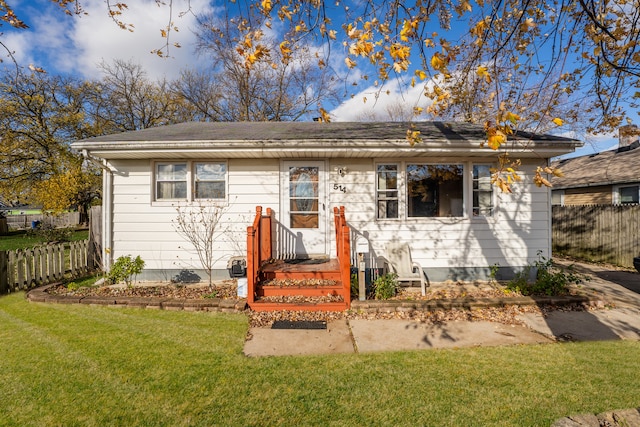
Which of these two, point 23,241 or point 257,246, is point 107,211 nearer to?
point 257,246

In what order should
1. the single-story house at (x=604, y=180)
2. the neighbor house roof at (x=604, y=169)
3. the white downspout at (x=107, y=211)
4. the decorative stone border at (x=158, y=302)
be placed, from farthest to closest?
the neighbor house roof at (x=604, y=169), the single-story house at (x=604, y=180), the white downspout at (x=107, y=211), the decorative stone border at (x=158, y=302)

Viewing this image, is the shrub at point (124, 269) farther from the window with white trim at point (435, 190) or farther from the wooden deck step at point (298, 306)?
the window with white trim at point (435, 190)

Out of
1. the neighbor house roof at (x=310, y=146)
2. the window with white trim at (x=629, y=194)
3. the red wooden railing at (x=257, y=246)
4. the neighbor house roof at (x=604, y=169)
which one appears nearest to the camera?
the red wooden railing at (x=257, y=246)

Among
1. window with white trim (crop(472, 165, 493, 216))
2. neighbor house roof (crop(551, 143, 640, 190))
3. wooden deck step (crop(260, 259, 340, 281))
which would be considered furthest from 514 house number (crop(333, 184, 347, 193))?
neighbor house roof (crop(551, 143, 640, 190))

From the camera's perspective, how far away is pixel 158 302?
4.98 m

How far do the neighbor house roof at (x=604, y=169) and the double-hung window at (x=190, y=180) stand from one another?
1393cm

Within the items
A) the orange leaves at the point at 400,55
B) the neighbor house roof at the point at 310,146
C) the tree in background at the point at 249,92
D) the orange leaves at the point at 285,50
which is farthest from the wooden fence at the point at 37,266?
the tree in background at the point at 249,92

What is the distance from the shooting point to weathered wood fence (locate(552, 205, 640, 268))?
8.89 metres

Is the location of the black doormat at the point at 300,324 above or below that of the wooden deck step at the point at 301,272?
below

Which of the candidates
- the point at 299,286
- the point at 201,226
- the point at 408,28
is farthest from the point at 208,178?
the point at 408,28

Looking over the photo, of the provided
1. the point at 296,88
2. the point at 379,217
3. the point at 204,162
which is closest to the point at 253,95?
the point at 296,88

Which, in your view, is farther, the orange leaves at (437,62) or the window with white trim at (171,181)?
the window with white trim at (171,181)

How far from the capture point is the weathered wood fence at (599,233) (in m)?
8.89

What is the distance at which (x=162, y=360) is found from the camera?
3316 millimetres
